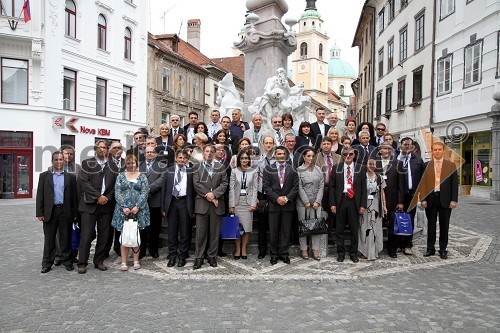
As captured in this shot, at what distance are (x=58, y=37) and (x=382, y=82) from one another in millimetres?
22142

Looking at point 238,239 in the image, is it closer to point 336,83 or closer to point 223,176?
point 223,176

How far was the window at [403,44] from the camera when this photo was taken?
25.9 meters

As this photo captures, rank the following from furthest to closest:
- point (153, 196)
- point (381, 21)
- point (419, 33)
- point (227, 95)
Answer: point (381, 21)
point (419, 33)
point (227, 95)
point (153, 196)

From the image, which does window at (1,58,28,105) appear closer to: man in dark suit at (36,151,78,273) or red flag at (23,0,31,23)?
red flag at (23,0,31,23)

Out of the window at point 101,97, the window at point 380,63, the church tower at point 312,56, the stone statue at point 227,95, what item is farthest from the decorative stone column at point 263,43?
the church tower at point 312,56

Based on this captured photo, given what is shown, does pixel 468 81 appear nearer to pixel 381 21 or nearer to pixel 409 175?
pixel 409 175

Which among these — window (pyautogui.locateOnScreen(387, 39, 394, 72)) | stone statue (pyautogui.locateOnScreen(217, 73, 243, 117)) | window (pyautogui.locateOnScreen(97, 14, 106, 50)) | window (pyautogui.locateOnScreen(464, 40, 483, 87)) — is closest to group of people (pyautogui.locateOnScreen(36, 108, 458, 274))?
stone statue (pyautogui.locateOnScreen(217, 73, 243, 117))

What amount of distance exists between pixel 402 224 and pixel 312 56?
9646cm

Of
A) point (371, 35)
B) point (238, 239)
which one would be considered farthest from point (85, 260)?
point (371, 35)

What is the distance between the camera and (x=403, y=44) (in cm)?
2650

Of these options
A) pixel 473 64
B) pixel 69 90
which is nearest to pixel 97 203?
pixel 69 90

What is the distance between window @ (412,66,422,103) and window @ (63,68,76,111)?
60.9 ft

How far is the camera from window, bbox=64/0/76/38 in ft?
65.9

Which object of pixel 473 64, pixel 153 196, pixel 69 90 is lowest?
pixel 153 196
